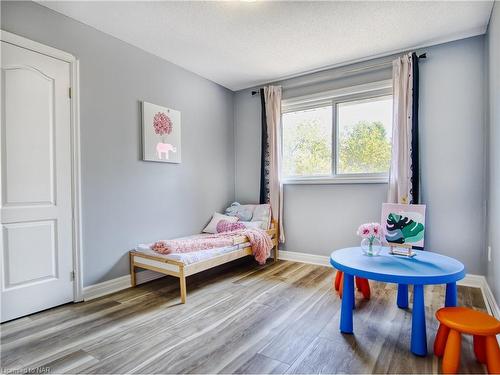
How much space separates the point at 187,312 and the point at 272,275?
3.98 ft

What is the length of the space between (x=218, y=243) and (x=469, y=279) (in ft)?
8.29

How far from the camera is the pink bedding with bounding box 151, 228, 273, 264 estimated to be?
2.67 metres

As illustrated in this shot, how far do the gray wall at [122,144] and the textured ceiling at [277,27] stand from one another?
17cm

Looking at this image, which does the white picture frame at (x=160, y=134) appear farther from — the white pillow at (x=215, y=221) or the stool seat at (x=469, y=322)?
the stool seat at (x=469, y=322)

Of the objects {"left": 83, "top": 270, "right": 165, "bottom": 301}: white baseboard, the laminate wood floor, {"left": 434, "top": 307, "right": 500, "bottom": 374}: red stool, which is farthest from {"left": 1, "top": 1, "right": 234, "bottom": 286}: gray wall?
{"left": 434, "top": 307, "right": 500, "bottom": 374}: red stool

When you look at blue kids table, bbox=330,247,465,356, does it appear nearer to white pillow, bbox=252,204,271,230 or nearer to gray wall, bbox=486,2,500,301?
gray wall, bbox=486,2,500,301

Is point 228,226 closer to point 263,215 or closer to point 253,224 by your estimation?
point 253,224

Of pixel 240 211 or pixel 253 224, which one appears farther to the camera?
pixel 240 211

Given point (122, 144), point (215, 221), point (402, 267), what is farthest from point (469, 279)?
point (122, 144)

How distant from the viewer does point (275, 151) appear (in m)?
3.84

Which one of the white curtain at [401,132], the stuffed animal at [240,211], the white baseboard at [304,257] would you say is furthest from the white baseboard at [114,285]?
the white curtain at [401,132]

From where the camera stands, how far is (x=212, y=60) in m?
3.27

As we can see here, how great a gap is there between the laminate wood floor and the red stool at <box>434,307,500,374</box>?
0.09 m

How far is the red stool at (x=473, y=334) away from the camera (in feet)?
4.63
